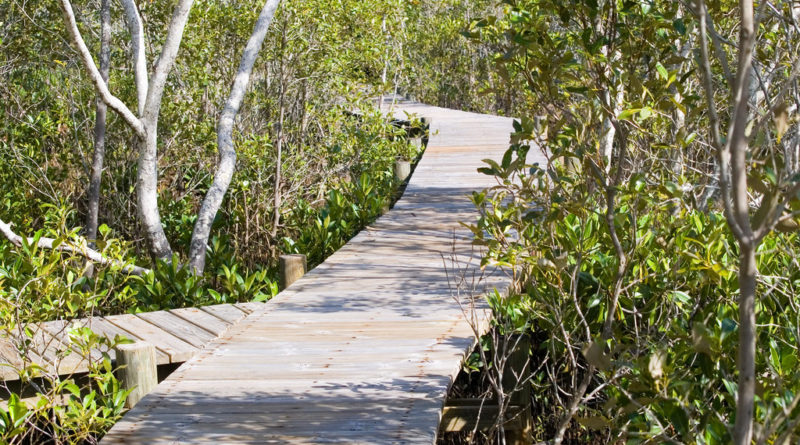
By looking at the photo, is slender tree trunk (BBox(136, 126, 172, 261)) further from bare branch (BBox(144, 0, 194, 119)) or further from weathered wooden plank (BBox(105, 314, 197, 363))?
weathered wooden plank (BBox(105, 314, 197, 363))

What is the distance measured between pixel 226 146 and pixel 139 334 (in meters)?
2.79

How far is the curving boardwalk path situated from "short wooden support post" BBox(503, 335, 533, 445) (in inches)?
13.3

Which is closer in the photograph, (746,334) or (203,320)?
(746,334)

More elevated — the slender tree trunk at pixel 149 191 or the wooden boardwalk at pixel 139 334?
the slender tree trunk at pixel 149 191

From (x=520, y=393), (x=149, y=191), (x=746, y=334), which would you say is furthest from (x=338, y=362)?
(x=149, y=191)

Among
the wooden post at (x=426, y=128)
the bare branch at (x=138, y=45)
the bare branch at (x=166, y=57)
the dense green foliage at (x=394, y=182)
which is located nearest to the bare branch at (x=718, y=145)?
the dense green foliage at (x=394, y=182)

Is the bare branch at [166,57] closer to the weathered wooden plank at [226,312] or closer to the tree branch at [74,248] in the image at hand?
the tree branch at [74,248]

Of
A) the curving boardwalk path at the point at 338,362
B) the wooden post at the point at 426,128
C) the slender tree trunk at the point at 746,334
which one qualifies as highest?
the slender tree trunk at the point at 746,334

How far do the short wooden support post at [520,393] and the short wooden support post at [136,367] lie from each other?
1677 mm

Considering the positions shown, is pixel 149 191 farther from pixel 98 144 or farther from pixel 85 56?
pixel 98 144

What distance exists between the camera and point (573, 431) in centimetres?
526

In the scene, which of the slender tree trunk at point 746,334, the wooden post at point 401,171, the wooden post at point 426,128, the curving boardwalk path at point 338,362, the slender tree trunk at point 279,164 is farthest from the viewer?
the wooden post at point 426,128

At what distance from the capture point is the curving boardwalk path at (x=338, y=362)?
3.52 m

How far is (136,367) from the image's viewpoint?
454cm
